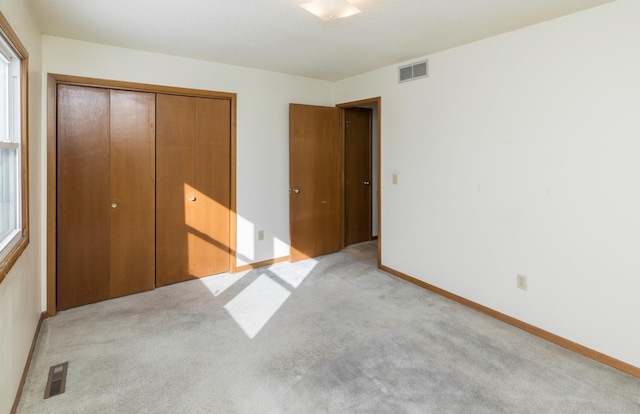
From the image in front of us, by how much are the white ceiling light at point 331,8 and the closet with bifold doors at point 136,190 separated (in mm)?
1833

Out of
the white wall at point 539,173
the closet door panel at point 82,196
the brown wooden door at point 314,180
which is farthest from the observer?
the brown wooden door at point 314,180

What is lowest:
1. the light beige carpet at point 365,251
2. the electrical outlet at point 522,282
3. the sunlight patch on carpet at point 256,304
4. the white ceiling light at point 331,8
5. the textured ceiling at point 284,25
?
the sunlight patch on carpet at point 256,304

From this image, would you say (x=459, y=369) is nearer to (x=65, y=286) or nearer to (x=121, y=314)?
(x=121, y=314)

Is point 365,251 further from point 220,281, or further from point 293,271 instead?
point 220,281

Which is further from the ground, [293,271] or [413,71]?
[413,71]

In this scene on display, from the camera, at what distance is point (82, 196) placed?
3182 millimetres

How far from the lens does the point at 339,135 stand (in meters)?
4.84

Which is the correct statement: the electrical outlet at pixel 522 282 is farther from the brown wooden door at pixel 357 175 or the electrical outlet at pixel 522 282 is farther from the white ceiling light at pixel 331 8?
the brown wooden door at pixel 357 175

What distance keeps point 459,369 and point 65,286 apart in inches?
130

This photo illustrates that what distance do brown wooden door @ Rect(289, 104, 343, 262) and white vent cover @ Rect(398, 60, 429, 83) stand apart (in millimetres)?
1196

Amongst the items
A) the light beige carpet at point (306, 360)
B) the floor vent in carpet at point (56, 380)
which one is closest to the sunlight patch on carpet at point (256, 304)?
the light beige carpet at point (306, 360)

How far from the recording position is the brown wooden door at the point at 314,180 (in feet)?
14.5

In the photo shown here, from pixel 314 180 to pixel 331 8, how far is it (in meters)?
2.47

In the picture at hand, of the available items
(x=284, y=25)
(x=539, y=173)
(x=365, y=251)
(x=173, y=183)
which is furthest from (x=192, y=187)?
(x=539, y=173)
